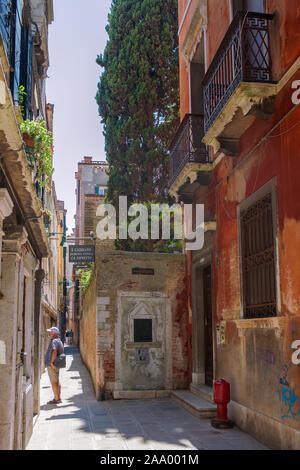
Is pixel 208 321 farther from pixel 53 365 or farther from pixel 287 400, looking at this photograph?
pixel 287 400

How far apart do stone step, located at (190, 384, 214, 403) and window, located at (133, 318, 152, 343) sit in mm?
1503

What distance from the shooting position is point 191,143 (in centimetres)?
1045

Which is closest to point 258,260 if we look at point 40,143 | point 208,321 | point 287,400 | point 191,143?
point 287,400

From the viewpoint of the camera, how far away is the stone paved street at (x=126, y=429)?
6.85 metres

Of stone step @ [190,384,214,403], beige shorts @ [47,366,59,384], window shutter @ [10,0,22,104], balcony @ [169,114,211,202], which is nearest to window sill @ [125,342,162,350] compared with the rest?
stone step @ [190,384,214,403]

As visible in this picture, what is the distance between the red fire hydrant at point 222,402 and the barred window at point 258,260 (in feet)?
3.90

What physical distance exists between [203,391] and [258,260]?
3943 mm

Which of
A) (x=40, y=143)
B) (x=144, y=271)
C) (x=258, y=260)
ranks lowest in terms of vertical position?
(x=258, y=260)

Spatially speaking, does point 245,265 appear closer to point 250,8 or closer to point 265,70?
point 265,70

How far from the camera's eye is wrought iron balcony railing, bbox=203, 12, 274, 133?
6.71 metres

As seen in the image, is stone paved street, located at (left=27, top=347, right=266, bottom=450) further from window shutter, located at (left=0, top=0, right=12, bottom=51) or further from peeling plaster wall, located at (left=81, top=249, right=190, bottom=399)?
window shutter, located at (left=0, top=0, right=12, bottom=51)

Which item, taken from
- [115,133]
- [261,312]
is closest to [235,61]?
[261,312]

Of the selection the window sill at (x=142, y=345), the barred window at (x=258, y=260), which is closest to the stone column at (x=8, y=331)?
the barred window at (x=258, y=260)

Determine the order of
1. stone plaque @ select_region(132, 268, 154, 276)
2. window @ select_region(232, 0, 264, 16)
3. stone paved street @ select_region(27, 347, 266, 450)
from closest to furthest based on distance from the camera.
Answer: stone paved street @ select_region(27, 347, 266, 450) < window @ select_region(232, 0, 264, 16) < stone plaque @ select_region(132, 268, 154, 276)
